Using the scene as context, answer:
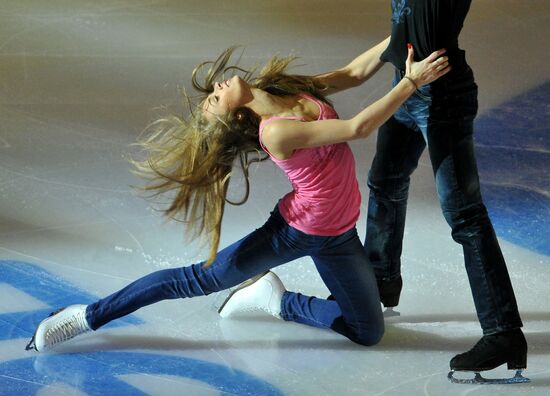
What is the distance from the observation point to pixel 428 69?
8.93ft

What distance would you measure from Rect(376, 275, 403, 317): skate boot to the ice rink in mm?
60

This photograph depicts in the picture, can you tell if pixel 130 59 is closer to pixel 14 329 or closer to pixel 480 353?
pixel 14 329

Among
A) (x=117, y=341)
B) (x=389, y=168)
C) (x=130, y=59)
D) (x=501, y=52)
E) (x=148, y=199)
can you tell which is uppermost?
(x=130, y=59)

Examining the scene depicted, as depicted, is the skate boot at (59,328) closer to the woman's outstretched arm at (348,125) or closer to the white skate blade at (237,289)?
the white skate blade at (237,289)

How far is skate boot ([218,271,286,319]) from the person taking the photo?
129 inches

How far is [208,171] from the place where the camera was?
9.48 feet

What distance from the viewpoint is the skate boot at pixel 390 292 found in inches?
130

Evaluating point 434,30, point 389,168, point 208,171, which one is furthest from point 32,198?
point 434,30

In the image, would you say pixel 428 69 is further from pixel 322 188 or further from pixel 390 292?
pixel 390 292

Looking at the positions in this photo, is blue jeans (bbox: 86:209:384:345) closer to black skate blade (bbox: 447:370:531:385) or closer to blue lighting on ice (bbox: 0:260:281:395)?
blue lighting on ice (bbox: 0:260:281:395)

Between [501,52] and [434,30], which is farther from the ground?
[501,52]

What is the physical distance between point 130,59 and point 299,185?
2.31 meters

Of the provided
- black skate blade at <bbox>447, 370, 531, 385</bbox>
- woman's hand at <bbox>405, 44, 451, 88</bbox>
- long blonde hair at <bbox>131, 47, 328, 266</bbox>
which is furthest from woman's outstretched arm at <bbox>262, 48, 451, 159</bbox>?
black skate blade at <bbox>447, 370, 531, 385</bbox>

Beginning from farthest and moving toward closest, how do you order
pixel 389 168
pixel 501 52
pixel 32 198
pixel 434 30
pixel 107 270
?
pixel 501 52, pixel 32 198, pixel 107 270, pixel 389 168, pixel 434 30
